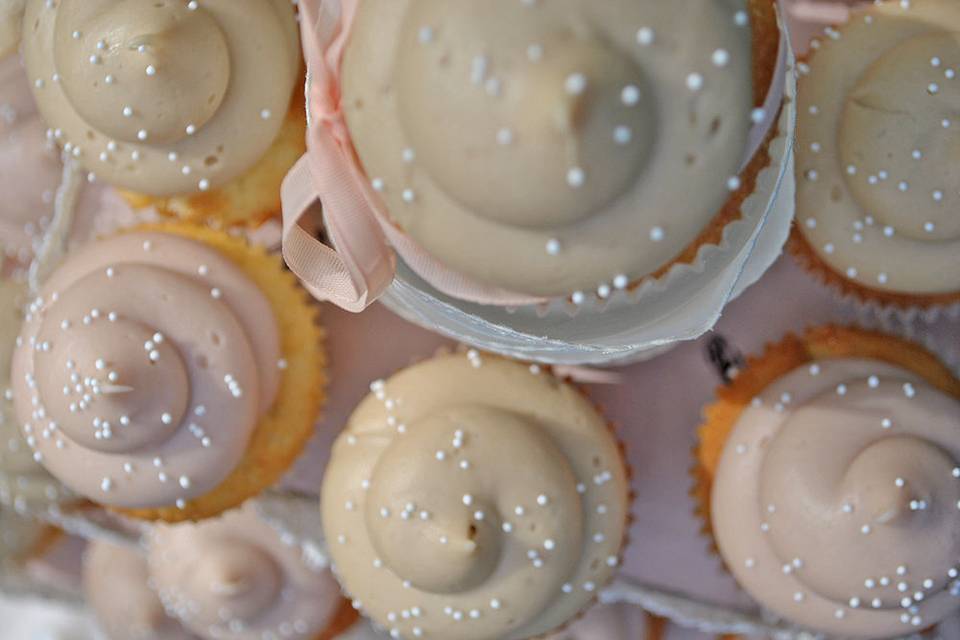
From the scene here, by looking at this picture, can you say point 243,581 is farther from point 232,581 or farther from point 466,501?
point 466,501

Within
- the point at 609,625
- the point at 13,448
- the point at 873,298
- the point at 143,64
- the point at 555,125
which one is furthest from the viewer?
the point at 609,625

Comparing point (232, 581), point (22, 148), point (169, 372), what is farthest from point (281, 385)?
point (22, 148)

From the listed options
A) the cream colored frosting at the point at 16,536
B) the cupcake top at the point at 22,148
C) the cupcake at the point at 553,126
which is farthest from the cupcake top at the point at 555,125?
the cream colored frosting at the point at 16,536

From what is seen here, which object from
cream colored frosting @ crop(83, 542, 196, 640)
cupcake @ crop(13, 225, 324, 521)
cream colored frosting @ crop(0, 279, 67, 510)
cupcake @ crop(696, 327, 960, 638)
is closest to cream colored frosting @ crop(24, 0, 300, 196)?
cupcake @ crop(13, 225, 324, 521)

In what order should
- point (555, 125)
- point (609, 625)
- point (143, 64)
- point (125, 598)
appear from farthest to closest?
1. point (125, 598)
2. point (609, 625)
3. point (143, 64)
4. point (555, 125)

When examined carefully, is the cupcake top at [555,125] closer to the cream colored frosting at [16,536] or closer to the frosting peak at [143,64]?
the frosting peak at [143,64]

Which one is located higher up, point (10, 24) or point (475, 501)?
point (10, 24)

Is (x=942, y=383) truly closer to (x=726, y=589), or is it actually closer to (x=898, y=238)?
(x=898, y=238)

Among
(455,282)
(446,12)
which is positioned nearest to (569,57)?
Result: (446,12)
